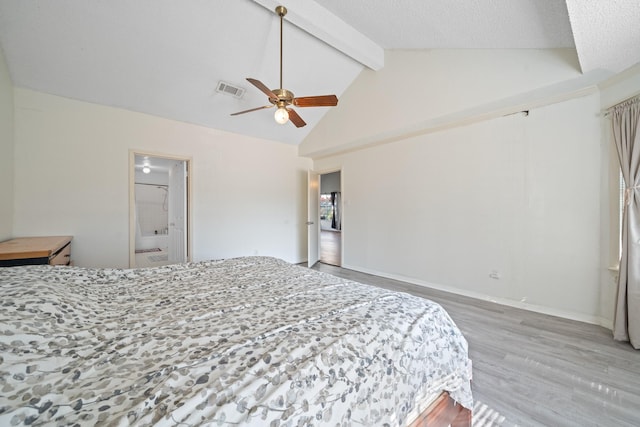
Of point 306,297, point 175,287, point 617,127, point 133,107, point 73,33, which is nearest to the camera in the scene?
point 306,297

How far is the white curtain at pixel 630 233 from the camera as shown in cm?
208

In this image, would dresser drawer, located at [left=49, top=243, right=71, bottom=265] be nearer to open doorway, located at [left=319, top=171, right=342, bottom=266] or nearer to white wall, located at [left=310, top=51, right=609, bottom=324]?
white wall, located at [left=310, top=51, right=609, bottom=324]

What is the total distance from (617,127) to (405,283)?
9.51 feet

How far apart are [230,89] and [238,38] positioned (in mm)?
769

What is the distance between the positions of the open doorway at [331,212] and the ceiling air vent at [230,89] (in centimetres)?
452

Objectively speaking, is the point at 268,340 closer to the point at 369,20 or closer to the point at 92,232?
the point at 369,20

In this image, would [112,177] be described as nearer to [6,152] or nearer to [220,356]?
[6,152]

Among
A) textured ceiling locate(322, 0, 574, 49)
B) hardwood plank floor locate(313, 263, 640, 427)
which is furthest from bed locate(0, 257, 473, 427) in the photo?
textured ceiling locate(322, 0, 574, 49)

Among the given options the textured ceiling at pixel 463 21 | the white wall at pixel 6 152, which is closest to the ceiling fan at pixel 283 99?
the textured ceiling at pixel 463 21

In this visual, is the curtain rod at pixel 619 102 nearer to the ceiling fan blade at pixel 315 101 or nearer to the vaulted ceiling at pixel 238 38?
the vaulted ceiling at pixel 238 38

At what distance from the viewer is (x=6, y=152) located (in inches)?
102

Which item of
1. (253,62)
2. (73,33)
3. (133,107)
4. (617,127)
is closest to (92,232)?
(133,107)

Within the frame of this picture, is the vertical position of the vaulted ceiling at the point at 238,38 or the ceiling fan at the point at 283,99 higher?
the vaulted ceiling at the point at 238,38

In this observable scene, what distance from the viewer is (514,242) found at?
2.96 meters
